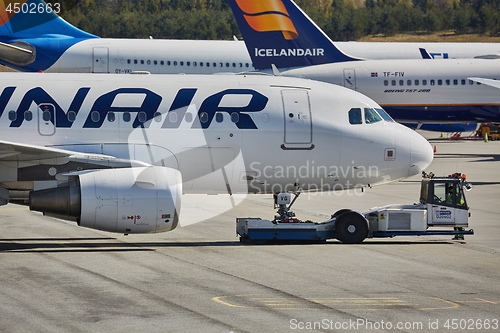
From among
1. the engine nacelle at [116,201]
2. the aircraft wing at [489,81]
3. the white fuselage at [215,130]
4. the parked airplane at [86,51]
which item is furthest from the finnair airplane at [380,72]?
the engine nacelle at [116,201]

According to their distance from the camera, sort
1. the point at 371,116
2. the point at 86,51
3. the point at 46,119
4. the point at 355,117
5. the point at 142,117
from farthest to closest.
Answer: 1. the point at 86,51
2. the point at 371,116
3. the point at 355,117
4. the point at 142,117
5. the point at 46,119

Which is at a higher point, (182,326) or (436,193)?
(436,193)

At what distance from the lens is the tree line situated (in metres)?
86.8

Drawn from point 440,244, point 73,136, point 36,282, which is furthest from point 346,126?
point 36,282

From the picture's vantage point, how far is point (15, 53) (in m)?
50.0

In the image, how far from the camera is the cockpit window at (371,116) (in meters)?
23.5

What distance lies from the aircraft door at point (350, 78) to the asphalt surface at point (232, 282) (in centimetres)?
2013

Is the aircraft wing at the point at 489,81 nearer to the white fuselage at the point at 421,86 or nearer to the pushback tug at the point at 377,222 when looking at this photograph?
the white fuselage at the point at 421,86

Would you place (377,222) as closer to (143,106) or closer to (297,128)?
(297,128)

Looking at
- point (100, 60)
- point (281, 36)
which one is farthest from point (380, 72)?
point (100, 60)

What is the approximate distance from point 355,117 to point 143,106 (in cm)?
540

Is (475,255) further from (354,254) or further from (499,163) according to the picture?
(499,163)

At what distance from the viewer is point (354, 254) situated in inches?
821

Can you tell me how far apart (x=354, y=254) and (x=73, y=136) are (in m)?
7.22
